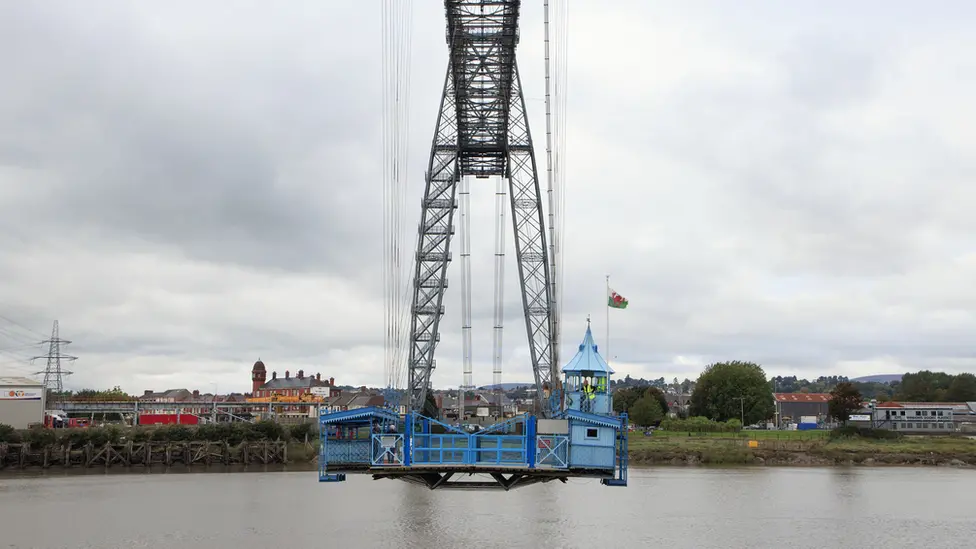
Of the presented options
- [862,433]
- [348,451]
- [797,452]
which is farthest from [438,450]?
[862,433]

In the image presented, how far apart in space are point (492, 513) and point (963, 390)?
434ft

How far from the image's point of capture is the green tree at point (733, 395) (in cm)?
10531

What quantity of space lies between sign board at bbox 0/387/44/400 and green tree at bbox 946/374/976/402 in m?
127

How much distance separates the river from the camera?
115 feet

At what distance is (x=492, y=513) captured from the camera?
42062 millimetres

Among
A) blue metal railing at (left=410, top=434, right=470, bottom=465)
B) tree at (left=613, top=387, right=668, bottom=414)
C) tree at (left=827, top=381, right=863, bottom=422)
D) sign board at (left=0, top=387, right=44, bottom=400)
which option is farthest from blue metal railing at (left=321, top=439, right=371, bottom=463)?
tree at (left=613, top=387, right=668, bottom=414)

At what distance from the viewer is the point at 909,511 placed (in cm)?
4316

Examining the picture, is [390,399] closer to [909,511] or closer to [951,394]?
[909,511]

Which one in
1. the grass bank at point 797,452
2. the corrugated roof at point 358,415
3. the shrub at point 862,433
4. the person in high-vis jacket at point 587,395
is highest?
the person in high-vis jacket at point 587,395

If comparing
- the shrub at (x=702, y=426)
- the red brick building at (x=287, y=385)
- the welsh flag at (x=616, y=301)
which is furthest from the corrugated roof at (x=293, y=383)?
the welsh flag at (x=616, y=301)

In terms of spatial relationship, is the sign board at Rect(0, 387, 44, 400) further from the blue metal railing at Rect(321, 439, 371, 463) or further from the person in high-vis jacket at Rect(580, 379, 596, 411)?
the blue metal railing at Rect(321, 439, 371, 463)

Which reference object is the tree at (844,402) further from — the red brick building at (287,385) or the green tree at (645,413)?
the red brick building at (287,385)

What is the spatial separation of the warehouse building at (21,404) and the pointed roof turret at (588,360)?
213 ft

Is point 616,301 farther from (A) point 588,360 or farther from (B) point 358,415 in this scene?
(B) point 358,415
